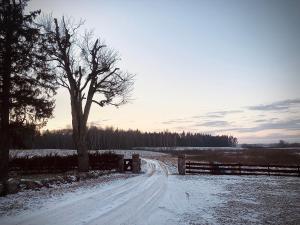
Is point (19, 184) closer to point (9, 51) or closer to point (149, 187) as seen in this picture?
point (149, 187)

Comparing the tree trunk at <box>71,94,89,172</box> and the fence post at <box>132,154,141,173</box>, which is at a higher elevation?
the tree trunk at <box>71,94,89,172</box>

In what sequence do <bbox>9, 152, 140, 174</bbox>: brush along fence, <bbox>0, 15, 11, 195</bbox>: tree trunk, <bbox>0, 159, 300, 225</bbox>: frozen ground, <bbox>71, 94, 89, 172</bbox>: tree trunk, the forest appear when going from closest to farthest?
<bbox>0, 159, 300, 225</bbox>: frozen ground → <bbox>0, 15, 11, 195</bbox>: tree trunk → <bbox>71, 94, 89, 172</bbox>: tree trunk → <bbox>9, 152, 140, 174</bbox>: brush along fence → the forest

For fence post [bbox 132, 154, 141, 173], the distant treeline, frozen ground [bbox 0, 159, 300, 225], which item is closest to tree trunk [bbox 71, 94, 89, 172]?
fence post [bbox 132, 154, 141, 173]

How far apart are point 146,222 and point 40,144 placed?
13302 centimetres

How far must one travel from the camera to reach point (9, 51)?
17.4 meters

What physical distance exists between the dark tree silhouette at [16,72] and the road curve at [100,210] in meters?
7.01

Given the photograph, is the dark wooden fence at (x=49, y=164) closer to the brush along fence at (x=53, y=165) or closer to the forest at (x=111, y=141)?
the brush along fence at (x=53, y=165)

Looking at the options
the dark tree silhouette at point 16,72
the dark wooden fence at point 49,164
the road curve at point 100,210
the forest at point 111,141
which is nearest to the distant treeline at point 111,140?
the forest at point 111,141

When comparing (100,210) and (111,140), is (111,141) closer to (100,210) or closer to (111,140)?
(111,140)

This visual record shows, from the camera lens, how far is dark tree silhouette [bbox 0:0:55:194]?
1738cm

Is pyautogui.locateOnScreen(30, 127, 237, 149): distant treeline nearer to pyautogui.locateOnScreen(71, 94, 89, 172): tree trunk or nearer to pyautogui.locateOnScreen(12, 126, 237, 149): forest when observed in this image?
pyautogui.locateOnScreen(12, 126, 237, 149): forest

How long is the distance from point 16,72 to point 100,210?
11.2m

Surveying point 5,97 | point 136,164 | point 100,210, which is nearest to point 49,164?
point 136,164

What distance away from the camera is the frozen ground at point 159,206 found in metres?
9.68
